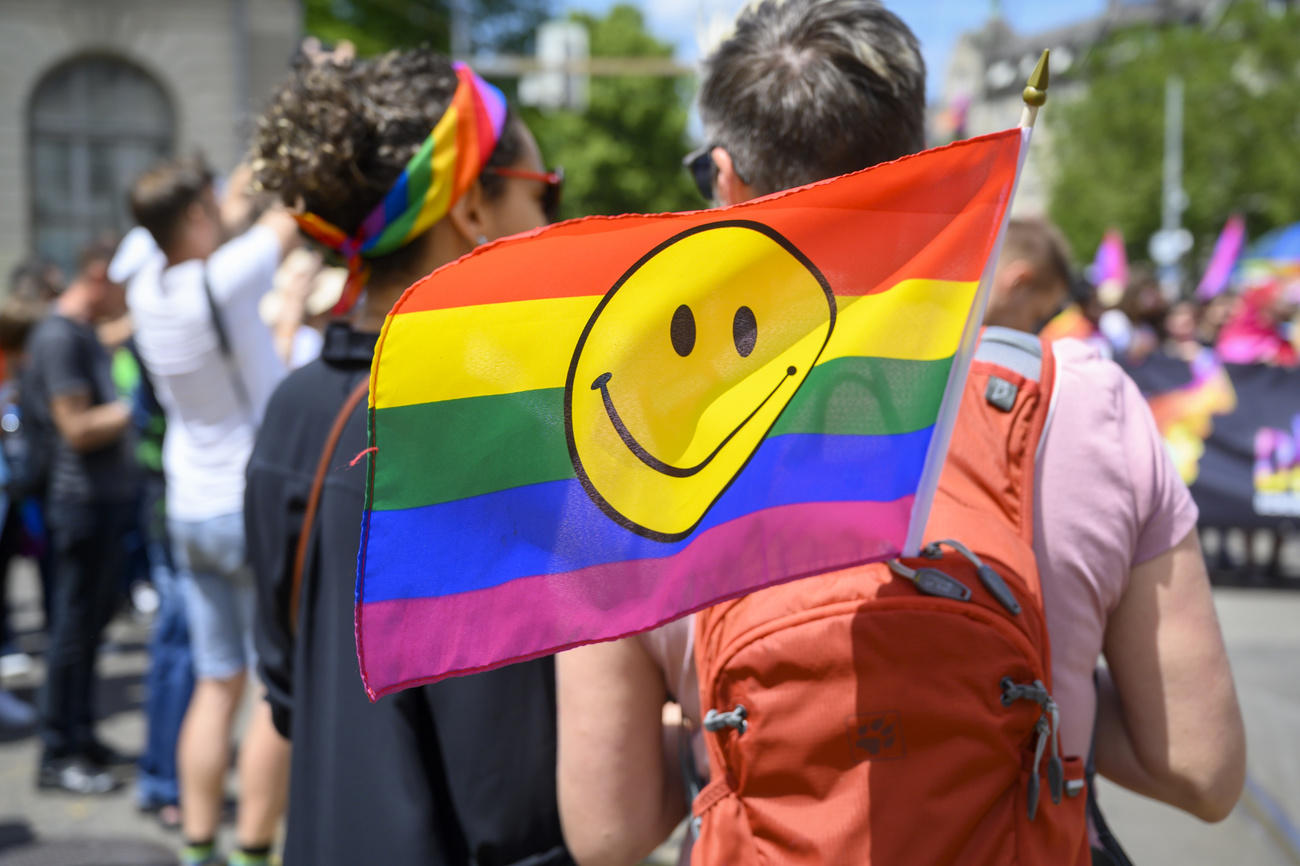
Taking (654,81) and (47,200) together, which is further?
(654,81)

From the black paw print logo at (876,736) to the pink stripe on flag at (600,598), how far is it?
7.0 inches

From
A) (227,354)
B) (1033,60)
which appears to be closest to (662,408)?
(227,354)

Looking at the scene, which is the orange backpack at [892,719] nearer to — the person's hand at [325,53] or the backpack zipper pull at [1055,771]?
the backpack zipper pull at [1055,771]

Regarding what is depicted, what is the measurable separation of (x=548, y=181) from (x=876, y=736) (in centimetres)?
127

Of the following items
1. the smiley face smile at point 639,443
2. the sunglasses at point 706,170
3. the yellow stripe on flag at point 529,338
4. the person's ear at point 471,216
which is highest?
the sunglasses at point 706,170

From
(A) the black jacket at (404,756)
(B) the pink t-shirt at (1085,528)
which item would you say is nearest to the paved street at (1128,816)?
(A) the black jacket at (404,756)

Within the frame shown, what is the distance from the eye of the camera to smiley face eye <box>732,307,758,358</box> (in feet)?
4.63

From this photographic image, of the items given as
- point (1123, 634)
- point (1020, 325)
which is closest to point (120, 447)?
point (1020, 325)

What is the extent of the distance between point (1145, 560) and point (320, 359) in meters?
1.40

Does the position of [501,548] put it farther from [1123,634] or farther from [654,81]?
[654,81]

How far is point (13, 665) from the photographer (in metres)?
6.73

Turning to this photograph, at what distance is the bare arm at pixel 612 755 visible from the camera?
1.56 m

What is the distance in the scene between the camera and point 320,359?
85.4 inches

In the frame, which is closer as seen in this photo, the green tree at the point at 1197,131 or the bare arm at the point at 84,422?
the bare arm at the point at 84,422
